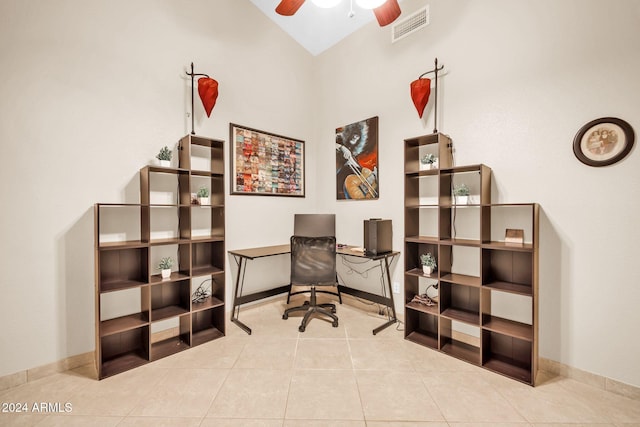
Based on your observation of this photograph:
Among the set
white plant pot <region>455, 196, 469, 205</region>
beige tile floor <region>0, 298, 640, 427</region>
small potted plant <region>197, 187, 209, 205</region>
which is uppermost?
small potted plant <region>197, 187, 209, 205</region>

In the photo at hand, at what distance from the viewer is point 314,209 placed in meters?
4.11

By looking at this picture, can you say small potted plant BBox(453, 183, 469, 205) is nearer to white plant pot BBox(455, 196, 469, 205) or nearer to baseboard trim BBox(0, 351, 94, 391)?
white plant pot BBox(455, 196, 469, 205)

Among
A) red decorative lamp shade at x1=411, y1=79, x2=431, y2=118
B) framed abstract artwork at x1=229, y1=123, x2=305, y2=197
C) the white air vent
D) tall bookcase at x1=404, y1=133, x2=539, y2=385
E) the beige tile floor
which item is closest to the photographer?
the beige tile floor

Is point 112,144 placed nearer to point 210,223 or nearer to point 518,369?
point 210,223

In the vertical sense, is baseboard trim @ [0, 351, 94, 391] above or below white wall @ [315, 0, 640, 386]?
below

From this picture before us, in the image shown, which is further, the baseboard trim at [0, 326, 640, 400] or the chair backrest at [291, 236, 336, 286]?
the chair backrest at [291, 236, 336, 286]

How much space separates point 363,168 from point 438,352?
7.19 ft

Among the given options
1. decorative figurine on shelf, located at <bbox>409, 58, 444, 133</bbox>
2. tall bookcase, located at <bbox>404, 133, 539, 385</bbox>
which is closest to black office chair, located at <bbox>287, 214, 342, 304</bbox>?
tall bookcase, located at <bbox>404, 133, 539, 385</bbox>

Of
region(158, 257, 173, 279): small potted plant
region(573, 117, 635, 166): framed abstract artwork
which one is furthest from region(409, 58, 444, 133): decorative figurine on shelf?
region(158, 257, 173, 279): small potted plant

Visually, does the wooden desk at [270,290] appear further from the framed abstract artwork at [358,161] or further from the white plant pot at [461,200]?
the white plant pot at [461,200]

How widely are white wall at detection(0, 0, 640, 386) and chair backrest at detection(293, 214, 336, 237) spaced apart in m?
1.49

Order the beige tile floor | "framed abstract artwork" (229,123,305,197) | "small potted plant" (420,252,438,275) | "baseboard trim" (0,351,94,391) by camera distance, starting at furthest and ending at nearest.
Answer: "framed abstract artwork" (229,123,305,197), "small potted plant" (420,252,438,275), "baseboard trim" (0,351,94,391), the beige tile floor

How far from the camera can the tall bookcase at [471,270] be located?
2.17 meters

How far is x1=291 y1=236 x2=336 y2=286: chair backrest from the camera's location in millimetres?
2898
